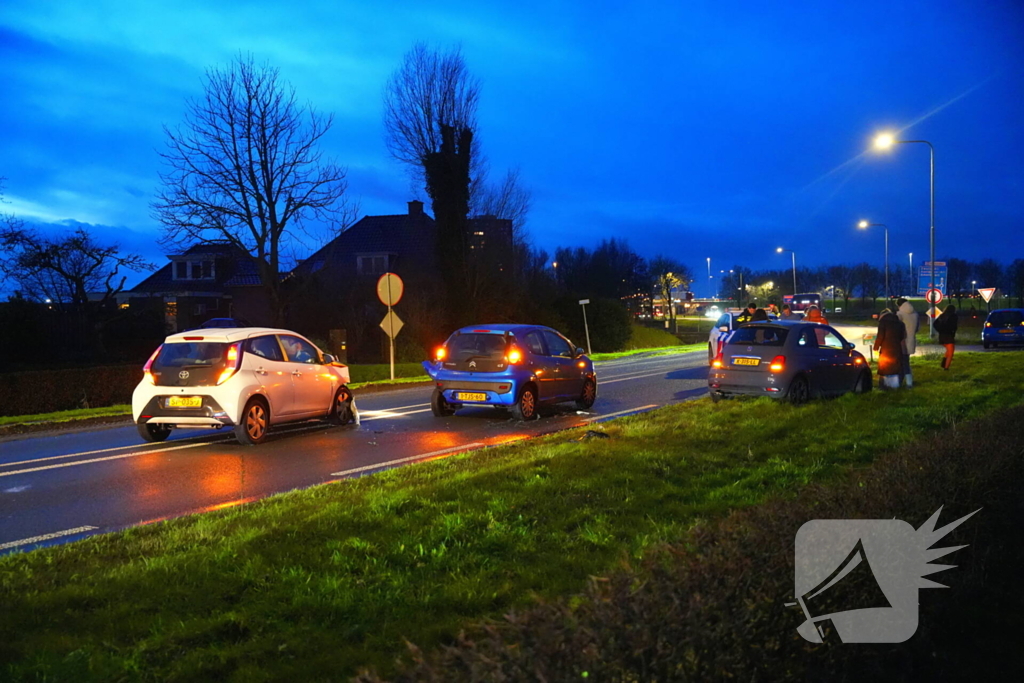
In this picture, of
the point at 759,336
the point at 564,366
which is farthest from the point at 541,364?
the point at 759,336

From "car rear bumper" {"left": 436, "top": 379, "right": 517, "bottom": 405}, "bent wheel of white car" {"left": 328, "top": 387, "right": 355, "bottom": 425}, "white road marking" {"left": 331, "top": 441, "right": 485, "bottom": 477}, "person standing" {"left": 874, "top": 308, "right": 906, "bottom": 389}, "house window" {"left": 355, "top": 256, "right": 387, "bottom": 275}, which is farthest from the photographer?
"house window" {"left": 355, "top": 256, "right": 387, "bottom": 275}

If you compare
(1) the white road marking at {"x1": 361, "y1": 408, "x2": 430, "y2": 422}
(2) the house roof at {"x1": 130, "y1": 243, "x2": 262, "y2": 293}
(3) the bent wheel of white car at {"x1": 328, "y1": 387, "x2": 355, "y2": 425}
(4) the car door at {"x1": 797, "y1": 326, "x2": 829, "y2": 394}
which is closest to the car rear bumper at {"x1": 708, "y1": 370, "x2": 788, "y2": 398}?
(4) the car door at {"x1": 797, "y1": 326, "x2": 829, "y2": 394}

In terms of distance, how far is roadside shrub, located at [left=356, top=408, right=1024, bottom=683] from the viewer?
2.87 metres

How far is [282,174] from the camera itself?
29141 millimetres

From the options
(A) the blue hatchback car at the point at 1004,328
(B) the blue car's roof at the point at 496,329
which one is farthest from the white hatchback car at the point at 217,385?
(A) the blue hatchback car at the point at 1004,328

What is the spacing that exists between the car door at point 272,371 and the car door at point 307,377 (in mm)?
146

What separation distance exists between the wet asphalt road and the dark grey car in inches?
68.3

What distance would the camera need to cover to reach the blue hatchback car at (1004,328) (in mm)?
35719

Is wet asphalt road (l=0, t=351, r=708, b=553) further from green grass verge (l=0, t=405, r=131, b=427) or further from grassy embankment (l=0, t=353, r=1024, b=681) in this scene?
green grass verge (l=0, t=405, r=131, b=427)

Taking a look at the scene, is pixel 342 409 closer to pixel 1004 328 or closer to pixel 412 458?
pixel 412 458

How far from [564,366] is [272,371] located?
18.1ft

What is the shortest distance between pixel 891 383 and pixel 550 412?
6570 mm

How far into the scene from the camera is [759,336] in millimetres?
15570

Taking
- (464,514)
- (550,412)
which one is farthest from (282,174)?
(464,514)
